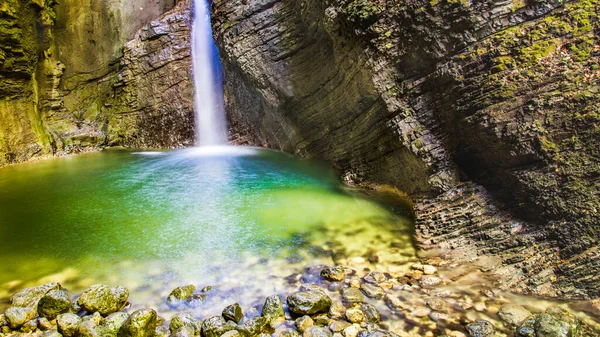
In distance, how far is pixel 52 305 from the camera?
4.66 m

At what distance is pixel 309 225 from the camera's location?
7.64 metres

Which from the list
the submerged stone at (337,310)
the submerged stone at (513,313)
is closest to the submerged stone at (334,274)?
the submerged stone at (337,310)

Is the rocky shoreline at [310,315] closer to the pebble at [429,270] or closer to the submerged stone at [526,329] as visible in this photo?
the submerged stone at [526,329]

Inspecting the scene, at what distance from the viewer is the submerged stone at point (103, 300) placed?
4719 mm

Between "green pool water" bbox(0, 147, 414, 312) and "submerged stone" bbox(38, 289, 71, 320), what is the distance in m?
0.70

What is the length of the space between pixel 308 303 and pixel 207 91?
14873mm

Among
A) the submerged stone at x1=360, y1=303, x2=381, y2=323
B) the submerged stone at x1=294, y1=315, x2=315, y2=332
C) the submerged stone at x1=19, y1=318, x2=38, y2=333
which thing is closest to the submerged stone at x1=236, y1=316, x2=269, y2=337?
the submerged stone at x1=294, y1=315, x2=315, y2=332

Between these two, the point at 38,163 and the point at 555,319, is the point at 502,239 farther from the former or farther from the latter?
the point at 38,163

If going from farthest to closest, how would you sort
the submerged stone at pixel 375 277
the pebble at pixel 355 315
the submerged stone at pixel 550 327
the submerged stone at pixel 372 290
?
the submerged stone at pixel 375 277, the submerged stone at pixel 372 290, the pebble at pixel 355 315, the submerged stone at pixel 550 327

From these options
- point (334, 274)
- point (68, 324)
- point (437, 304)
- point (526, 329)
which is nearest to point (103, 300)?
→ point (68, 324)

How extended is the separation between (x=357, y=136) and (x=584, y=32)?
5.49 meters

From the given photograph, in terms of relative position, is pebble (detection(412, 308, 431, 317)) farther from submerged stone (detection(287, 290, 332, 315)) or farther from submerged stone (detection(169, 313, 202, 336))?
submerged stone (detection(169, 313, 202, 336))

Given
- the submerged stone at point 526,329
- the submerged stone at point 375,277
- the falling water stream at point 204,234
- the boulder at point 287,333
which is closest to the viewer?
the submerged stone at point 526,329

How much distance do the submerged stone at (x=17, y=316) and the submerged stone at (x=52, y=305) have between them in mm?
A: 143
